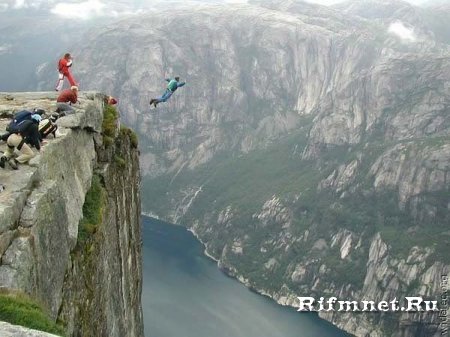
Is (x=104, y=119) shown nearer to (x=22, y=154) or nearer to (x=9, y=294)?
(x=22, y=154)

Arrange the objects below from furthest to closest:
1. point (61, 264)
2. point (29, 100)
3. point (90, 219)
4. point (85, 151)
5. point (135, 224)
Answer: point (135, 224) → point (29, 100) → point (85, 151) → point (90, 219) → point (61, 264)

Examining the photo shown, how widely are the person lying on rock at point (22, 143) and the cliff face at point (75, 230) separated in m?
0.45

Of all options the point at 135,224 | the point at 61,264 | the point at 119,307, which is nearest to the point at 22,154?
the point at 61,264

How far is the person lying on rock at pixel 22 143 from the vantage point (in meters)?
23.5

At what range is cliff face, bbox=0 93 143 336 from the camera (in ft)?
66.5

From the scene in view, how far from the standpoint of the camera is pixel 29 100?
35719 mm

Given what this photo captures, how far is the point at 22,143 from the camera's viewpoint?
24172 millimetres

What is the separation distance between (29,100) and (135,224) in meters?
11.0

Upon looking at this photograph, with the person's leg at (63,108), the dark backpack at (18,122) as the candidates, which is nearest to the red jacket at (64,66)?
the person's leg at (63,108)

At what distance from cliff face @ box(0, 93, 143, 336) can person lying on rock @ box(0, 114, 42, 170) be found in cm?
45

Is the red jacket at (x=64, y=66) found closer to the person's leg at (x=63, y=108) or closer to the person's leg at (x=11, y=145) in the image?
the person's leg at (x=63, y=108)

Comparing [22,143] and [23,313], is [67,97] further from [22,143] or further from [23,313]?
[23,313]

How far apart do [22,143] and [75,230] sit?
4.37 metres

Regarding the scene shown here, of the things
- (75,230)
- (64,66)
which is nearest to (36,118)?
(75,230)
